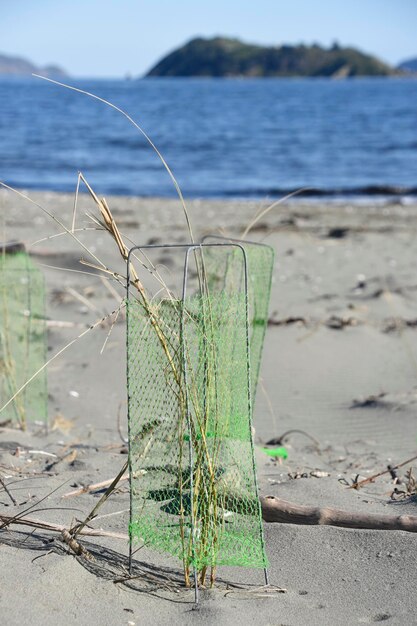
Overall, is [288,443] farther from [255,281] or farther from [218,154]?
[218,154]

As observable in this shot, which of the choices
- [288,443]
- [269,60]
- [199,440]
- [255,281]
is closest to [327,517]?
[199,440]

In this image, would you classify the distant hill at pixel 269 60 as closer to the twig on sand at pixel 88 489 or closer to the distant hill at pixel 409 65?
the distant hill at pixel 409 65

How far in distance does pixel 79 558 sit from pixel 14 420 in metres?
2.04

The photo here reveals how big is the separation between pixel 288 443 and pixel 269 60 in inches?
5461

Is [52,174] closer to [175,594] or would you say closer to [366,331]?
[366,331]

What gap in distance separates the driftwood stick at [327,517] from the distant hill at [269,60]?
13728cm

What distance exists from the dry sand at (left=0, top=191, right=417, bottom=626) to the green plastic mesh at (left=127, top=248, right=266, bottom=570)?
0.14 m

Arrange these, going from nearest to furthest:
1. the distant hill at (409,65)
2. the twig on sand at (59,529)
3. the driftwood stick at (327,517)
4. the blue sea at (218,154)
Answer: the twig on sand at (59,529) < the driftwood stick at (327,517) < the blue sea at (218,154) < the distant hill at (409,65)

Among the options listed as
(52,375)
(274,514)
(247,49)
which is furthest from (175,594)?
(247,49)

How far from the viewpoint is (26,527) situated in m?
3.06

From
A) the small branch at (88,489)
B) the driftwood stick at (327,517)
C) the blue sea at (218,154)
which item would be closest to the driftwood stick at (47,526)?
the small branch at (88,489)

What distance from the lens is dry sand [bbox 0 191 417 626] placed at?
2652 mm

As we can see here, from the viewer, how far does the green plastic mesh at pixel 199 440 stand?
2.69 meters

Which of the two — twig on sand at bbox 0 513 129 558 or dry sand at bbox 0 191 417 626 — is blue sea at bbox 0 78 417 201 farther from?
twig on sand at bbox 0 513 129 558
